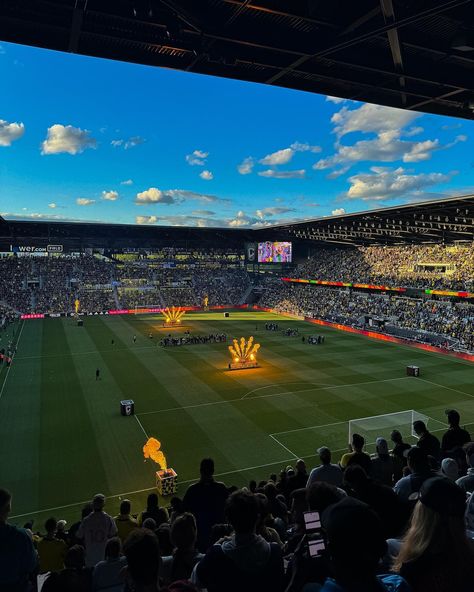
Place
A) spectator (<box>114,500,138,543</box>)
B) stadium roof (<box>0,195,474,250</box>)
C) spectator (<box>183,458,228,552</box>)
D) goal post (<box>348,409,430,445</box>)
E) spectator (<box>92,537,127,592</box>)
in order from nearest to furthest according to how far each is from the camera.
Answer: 1. spectator (<box>92,537,127,592</box>)
2. spectator (<box>183,458,228,552</box>)
3. spectator (<box>114,500,138,543</box>)
4. goal post (<box>348,409,430,445</box>)
5. stadium roof (<box>0,195,474,250</box>)

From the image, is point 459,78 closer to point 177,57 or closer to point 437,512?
point 177,57

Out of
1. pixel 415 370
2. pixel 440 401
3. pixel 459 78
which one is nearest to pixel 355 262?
pixel 415 370

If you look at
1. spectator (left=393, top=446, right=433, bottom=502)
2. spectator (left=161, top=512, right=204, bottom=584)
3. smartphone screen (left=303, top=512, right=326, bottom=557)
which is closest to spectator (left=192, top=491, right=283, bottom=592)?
A: smartphone screen (left=303, top=512, right=326, bottom=557)

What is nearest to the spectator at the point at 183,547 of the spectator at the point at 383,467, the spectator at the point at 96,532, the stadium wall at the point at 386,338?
the spectator at the point at 96,532

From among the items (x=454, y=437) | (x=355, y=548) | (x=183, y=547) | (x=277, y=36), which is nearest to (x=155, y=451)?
(x=454, y=437)

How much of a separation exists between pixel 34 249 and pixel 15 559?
86406 mm

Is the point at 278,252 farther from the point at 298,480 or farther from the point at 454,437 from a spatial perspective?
the point at 298,480

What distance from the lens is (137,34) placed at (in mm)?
7555

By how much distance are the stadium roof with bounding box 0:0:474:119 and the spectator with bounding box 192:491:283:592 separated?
718cm

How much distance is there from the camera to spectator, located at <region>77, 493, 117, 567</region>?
7.89m

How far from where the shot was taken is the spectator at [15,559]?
4.11 m

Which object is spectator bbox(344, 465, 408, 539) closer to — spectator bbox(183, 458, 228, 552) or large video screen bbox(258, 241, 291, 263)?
spectator bbox(183, 458, 228, 552)

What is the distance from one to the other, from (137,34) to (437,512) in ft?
26.8

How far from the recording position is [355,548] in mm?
2428
